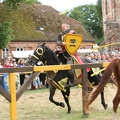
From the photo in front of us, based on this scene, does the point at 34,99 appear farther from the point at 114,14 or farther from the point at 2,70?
the point at 114,14

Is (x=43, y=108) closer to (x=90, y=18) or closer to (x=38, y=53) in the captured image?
(x=38, y=53)

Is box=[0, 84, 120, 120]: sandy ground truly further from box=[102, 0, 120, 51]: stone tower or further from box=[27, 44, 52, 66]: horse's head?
box=[102, 0, 120, 51]: stone tower

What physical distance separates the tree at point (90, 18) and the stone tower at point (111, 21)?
24.4 m

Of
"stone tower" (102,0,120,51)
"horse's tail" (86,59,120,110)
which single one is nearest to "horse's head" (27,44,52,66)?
"horse's tail" (86,59,120,110)

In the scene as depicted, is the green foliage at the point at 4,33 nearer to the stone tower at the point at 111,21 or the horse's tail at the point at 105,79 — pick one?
the stone tower at the point at 111,21

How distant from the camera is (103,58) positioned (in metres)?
17.0

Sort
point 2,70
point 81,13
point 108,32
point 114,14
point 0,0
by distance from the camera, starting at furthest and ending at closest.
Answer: point 81,13, point 114,14, point 108,32, point 0,0, point 2,70

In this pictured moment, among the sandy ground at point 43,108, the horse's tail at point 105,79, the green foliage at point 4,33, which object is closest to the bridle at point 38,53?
the sandy ground at point 43,108

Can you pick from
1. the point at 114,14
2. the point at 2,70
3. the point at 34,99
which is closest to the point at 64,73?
the point at 2,70

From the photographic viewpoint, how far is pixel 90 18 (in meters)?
74.4

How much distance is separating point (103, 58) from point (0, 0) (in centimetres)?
990

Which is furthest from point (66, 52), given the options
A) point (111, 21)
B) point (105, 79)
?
point (111, 21)

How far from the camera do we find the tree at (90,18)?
70.0 metres

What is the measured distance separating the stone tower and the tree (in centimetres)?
2442
